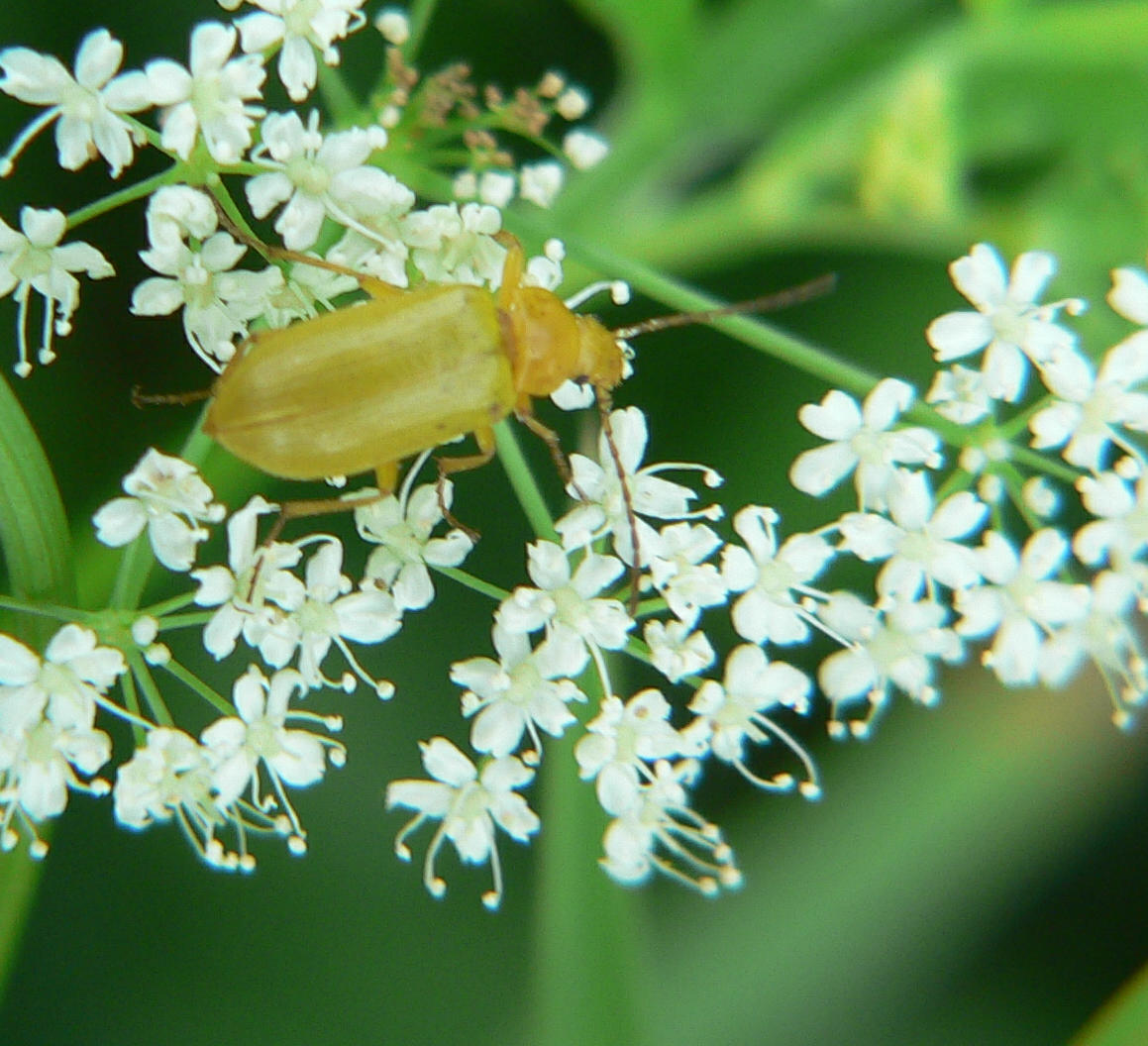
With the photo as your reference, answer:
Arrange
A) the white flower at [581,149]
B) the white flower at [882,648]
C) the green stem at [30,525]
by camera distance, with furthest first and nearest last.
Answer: the white flower at [581,149] → the white flower at [882,648] → the green stem at [30,525]

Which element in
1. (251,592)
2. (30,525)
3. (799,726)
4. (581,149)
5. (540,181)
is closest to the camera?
(30,525)

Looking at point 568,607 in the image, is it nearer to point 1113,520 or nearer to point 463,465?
point 463,465

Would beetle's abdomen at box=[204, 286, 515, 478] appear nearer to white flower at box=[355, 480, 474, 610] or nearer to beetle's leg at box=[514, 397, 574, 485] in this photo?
white flower at box=[355, 480, 474, 610]

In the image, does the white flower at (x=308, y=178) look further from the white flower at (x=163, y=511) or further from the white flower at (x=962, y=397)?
the white flower at (x=962, y=397)

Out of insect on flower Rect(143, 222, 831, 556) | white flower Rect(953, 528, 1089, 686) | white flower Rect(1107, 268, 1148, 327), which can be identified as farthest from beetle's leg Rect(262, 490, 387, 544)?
white flower Rect(1107, 268, 1148, 327)

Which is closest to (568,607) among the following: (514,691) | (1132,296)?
(514,691)

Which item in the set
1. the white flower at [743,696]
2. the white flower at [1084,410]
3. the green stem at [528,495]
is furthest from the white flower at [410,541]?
the white flower at [1084,410]

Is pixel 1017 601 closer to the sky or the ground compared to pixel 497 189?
closer to the ground

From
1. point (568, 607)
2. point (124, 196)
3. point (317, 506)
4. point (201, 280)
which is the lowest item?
point (568, 607)
